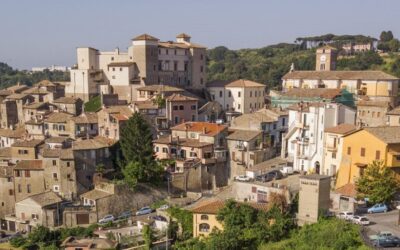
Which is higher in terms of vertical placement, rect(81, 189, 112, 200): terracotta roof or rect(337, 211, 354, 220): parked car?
rect(337, 211, 354, 220): parked car

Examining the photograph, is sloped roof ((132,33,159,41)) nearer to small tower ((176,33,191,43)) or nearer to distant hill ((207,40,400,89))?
small tower ((176,33,191,43))

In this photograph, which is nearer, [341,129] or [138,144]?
[341,129]

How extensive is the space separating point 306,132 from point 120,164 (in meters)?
18.6

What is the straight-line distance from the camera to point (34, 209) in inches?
1649

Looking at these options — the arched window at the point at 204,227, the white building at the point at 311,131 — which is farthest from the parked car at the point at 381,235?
the white building at the point at 311,131

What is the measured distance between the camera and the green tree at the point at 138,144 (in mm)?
44625

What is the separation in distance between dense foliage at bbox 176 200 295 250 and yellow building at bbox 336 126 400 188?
809 centimetres

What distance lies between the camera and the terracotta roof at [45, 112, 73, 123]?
173 ft

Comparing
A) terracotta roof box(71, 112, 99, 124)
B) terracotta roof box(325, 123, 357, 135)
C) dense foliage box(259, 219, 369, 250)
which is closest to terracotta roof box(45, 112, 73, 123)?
terracotta roof box(71, 112, 99, 124)

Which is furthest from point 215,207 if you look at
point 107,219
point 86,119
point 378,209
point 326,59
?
point 326,59

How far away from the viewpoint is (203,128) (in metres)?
49.2

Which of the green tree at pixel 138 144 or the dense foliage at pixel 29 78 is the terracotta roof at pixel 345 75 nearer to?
the green tree at pixel 138 144

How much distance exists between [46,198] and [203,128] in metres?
17.2

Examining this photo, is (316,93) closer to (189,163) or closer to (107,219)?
(189,163)
